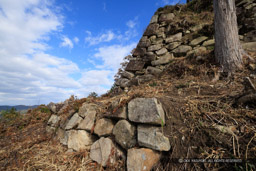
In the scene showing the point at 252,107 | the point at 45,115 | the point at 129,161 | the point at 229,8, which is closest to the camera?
the point at 252,107

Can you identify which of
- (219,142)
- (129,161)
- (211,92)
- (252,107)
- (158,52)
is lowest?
(129,161)

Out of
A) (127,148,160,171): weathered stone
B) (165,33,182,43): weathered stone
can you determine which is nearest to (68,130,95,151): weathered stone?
(127,148,160,171): weathered stone

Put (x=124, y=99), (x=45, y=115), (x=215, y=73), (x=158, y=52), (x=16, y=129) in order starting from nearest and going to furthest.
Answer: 1. (x=124, y=99)
2. (x=215, y=73)
3. (x=16, y=129)
4. (x=45, y=115)
5. (x=158, y=52)

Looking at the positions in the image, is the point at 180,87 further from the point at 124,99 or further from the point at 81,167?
the point at 81,167

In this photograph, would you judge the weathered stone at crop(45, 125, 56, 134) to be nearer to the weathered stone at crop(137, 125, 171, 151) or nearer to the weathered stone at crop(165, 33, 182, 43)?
the weathered stone at crop(137, 125, 171, 151)

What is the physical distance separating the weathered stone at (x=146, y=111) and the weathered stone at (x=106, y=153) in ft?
2.14

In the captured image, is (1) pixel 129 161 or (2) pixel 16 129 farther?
(2) pixel 16 129

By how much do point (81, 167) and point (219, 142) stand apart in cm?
223

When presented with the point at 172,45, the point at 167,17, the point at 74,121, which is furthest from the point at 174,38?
the point at 74,121

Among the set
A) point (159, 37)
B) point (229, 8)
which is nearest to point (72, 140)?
point (159, 37)

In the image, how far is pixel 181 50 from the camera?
425cm

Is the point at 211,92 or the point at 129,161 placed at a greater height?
the point at 211,92

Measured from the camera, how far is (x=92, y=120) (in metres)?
2.65

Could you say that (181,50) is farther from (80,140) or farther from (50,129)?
(50,129)
